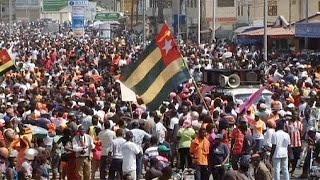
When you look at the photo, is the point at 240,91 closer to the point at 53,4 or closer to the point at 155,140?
the point at 155,140

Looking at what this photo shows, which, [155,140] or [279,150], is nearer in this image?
[155,140]

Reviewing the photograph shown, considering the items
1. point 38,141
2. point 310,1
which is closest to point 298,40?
point 310,1

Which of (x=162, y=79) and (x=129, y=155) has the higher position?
(x=162, y=79)

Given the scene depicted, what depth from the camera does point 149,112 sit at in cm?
1803

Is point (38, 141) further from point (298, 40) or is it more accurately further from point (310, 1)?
point (310, 1)

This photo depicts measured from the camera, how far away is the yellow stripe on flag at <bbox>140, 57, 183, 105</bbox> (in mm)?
16422

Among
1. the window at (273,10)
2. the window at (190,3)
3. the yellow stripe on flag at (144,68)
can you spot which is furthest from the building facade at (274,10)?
the yellow stripe on flag at (144,68)

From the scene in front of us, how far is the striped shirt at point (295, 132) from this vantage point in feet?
56.5

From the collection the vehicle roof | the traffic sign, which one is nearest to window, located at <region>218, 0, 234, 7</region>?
the traffic sign

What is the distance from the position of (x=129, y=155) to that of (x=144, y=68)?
1.77 metres

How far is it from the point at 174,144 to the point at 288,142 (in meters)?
2.47

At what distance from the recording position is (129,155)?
15.5m

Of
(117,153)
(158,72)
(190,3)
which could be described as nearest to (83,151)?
(117,153)

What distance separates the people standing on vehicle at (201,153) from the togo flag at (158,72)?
1069 millimetres
